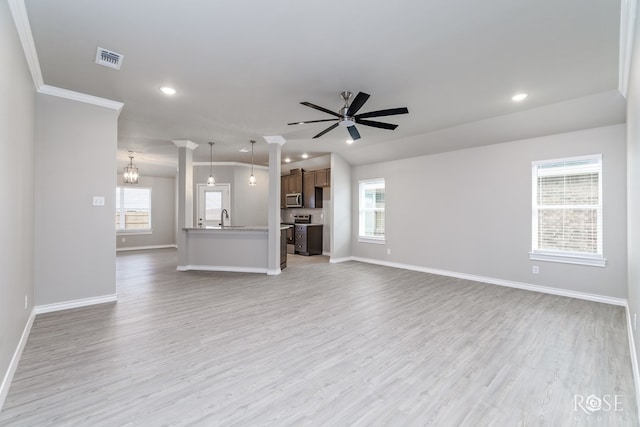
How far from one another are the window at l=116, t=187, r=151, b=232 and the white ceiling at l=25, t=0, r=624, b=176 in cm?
523

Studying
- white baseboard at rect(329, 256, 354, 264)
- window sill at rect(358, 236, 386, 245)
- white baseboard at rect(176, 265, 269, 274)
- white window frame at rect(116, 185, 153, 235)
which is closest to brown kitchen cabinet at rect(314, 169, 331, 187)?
window sill at rect(358, 236, 386, 245)

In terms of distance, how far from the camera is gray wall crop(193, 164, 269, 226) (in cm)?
851

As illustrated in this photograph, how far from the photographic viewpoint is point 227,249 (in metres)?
5.98

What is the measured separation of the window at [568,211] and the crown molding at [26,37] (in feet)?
20.4

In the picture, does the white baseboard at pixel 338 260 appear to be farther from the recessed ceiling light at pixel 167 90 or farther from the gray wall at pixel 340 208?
the recessed ceiling light at pixel 167 90

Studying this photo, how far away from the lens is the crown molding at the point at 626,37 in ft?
6.55

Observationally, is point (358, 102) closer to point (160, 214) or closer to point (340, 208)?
point (340, 208)

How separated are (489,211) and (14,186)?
243 inches

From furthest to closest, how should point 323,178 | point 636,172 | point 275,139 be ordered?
1. point 323,178
2. point 275,139
3. point 636,172

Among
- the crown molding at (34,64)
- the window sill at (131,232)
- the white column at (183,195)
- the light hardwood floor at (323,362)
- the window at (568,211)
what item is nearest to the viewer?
the light hardwood floor at (323,362)

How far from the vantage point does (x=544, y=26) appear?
2.29 m

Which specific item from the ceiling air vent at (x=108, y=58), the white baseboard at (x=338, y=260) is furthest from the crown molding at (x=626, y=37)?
the white baseboard at (x=338, y=260)

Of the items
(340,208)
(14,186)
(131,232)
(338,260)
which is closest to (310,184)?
(340,208)

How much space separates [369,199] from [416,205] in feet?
4.50
